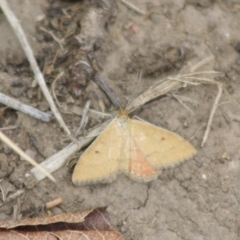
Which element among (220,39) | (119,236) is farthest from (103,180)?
(220,39)

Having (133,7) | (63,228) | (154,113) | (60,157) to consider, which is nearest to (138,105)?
(154,113)

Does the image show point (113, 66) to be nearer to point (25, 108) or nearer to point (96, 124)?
point (96, 124)

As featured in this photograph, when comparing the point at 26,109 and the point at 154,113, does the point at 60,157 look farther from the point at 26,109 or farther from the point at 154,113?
the point at 154,113

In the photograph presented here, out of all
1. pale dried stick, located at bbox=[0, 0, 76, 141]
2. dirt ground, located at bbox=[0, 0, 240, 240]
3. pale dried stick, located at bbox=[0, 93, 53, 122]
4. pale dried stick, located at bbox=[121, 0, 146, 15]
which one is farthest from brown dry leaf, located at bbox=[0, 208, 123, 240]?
pale dried stick, located at bbox=[121, 0, 146, 15]

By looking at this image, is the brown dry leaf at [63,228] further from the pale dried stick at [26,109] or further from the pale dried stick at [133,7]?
the pale dried stick at [133,7]

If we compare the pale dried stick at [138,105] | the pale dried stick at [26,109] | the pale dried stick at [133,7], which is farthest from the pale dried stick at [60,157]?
the pale dried stick at [133,7]

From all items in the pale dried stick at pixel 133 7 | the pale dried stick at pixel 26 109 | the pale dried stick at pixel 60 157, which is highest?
the pale dried stick at pixel 133 7
